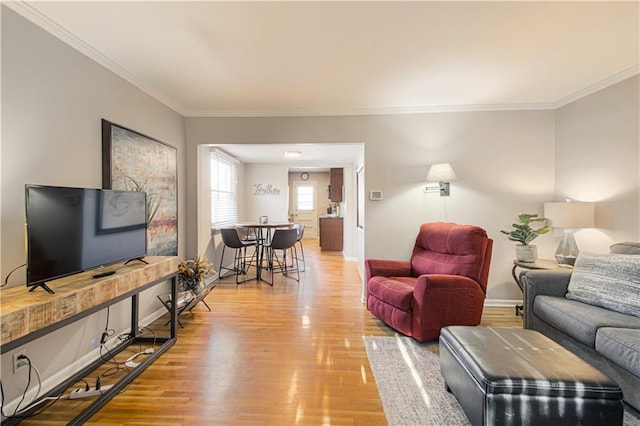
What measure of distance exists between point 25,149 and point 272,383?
225 centimetres

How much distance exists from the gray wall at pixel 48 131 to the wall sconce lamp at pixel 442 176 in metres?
3.31

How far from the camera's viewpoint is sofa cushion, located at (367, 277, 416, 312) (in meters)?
2.46

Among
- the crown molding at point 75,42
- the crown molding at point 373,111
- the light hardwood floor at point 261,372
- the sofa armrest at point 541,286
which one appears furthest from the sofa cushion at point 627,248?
the crown molding at point 75,42

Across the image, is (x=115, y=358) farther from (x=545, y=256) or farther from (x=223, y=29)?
(x=545, y=256)

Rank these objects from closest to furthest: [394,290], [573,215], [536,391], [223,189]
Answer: [536,391], [394,290], [573,215], [223,189]

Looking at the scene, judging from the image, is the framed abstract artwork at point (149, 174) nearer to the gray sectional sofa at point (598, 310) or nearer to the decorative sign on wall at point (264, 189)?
the decorative sign on wall at point (264, 189)

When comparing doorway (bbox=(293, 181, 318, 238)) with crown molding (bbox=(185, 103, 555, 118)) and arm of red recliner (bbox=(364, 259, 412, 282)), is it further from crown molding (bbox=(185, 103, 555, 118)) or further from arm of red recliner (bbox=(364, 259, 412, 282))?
arm of red recliner (bbox=(364, 259, 412, 282))

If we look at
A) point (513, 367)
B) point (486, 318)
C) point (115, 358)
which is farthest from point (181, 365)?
point (486, 318)

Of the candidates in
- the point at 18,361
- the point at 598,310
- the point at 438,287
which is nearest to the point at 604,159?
the point at 598,310

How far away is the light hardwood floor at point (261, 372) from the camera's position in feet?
5.26

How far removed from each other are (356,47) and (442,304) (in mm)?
2289

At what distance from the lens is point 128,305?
2525 mm

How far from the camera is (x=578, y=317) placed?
1.85 m

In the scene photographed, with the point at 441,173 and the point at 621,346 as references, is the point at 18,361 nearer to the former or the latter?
the point at 621,346
